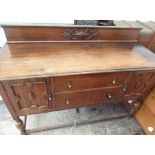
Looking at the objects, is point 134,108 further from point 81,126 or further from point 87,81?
point 87,81

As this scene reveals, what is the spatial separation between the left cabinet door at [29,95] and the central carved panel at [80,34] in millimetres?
432

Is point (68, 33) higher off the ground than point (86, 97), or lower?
higher

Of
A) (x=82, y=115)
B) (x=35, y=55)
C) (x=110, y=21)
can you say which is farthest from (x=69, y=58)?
(x=82, y=115)

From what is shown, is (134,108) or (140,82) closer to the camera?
(140,82)

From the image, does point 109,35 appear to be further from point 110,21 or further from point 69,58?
point 69,58

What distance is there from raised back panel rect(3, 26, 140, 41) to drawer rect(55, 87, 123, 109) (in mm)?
437

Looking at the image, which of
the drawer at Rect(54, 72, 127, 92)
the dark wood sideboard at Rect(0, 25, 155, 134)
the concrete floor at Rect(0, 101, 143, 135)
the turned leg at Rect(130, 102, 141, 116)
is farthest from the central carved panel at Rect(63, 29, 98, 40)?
the concrete floor at Rect(0, 101, 143, 135)

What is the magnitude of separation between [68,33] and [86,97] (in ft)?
1.66

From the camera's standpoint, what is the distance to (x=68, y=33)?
1.06 meters

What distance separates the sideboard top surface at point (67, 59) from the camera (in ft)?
2.58

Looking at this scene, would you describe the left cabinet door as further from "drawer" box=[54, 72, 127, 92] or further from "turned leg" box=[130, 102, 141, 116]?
"turned leg" box=[130, 102, 141, 116]

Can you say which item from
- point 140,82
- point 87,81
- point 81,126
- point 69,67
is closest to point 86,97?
point 87,81

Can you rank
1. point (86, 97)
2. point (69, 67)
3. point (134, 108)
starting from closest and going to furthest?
point (69, 67), point (86, 97), point (134, 108)
